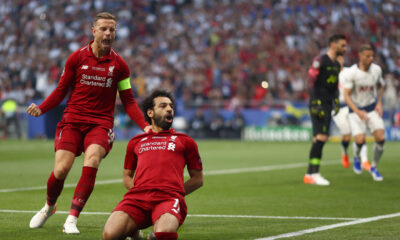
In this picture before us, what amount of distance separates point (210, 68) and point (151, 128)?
27036mm

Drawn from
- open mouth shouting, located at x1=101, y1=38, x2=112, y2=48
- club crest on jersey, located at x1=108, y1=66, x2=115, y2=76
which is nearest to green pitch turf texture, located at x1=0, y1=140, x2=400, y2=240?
club crest on jersey, located at x1=108, y1=66, x2=115, y2=76

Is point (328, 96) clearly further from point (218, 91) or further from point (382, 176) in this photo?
point (218, 91)

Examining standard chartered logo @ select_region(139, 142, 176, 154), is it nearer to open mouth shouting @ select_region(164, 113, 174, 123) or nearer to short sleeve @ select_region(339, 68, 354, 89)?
open mouth shouting @ select_region(164, 113, 174, 123)

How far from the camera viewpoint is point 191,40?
117 ft

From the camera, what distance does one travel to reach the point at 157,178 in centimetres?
595

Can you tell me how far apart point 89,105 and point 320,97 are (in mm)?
6123

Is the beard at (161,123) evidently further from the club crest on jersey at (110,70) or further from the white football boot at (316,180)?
the white football boot at (316,180)

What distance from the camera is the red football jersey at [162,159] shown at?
19.6 feet

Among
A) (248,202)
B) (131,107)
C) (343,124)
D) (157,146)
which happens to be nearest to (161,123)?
(157,146)


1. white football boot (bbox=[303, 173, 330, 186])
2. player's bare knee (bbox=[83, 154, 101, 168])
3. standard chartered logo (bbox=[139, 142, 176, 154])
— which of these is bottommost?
white football boot (bbox=[303, 173, 330, 186])

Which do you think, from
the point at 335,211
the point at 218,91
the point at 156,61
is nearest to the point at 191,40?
the point at 156,61

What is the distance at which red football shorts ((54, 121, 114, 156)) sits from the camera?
24.3 feet

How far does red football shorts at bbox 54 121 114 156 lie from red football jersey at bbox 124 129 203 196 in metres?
1.23

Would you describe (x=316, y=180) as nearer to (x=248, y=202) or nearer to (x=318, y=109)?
(x=318, y=109)
